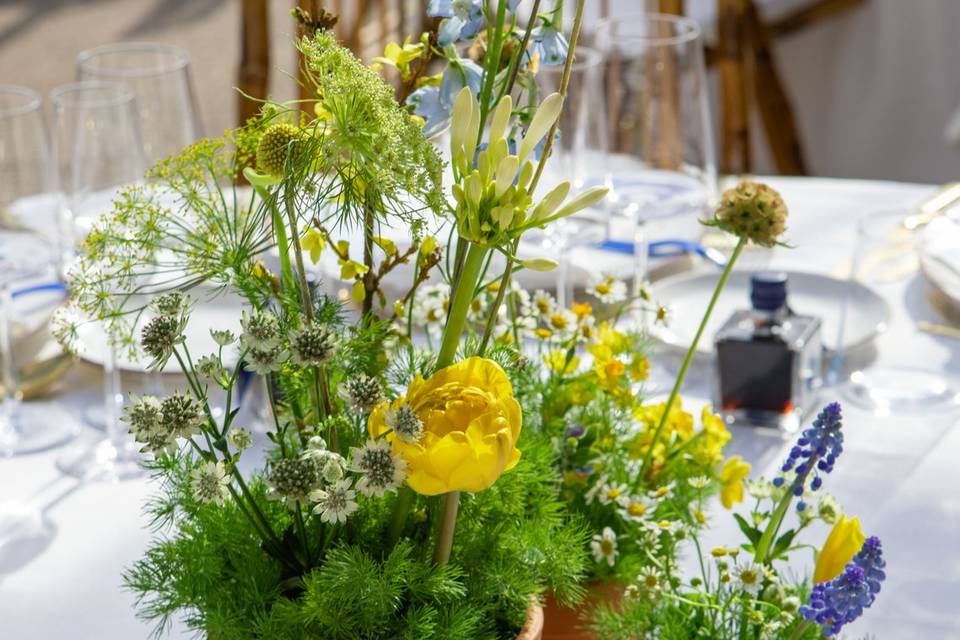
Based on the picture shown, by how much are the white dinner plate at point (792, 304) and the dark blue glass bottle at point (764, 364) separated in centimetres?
7

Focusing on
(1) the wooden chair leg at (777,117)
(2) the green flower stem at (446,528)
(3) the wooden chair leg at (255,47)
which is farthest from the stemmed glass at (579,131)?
(1) the wooden chair leg at (777,117)

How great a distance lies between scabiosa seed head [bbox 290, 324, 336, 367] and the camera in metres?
0.45

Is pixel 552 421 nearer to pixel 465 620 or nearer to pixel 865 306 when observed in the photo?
pixel 465 620

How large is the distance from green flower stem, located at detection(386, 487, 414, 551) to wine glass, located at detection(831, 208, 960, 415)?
54 centimetres

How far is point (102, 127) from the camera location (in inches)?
35.5

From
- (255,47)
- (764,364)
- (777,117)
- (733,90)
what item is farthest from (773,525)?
(777,117)

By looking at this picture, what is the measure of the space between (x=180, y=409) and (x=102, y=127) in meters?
0.51

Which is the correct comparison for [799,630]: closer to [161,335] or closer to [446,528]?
[446,528]

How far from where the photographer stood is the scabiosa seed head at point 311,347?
1.46 ft

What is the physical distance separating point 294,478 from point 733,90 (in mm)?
1595

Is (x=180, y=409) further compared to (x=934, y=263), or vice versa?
(x=934, y=263)

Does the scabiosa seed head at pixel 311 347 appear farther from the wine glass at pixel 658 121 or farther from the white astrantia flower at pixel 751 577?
the wine glass at pixel 658 121

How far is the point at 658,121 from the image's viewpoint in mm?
1071


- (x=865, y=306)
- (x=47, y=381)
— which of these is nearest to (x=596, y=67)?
(x=865, y=306)
